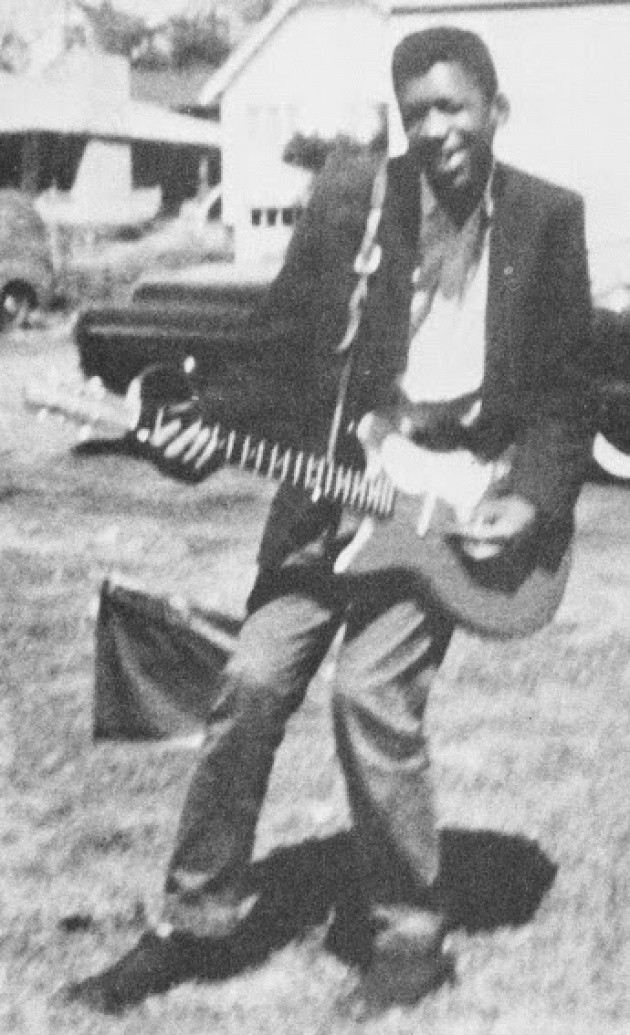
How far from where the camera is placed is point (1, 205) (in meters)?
16.5

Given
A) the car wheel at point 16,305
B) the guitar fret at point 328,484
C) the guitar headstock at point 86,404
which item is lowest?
the car wheel at point 16,305

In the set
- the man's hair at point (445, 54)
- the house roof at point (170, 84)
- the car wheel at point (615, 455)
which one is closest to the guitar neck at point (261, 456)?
the man's hair at point (445, 54)

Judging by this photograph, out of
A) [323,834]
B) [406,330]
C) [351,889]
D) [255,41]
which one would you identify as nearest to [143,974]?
[351,889]

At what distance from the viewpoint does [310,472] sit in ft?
9.33

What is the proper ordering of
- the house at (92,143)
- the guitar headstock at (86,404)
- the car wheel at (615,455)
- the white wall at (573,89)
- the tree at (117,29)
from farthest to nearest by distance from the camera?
the house at (92,143) < the tree at (117,29) < the white wall at (573,89) < the car wheel at (615,455) < the guitar headstock at (86,404)

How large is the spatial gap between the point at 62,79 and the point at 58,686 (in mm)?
12567

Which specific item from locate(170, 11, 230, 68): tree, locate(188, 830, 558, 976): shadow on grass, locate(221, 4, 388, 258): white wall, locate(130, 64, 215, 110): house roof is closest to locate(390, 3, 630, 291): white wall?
locate(221, 4, 388, 258): white wall

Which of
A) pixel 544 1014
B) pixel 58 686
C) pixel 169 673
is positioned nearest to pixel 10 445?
pixel 58 686

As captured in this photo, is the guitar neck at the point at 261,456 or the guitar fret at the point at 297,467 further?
the guitar fret at the point at 297,467

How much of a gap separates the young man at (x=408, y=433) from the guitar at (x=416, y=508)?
0.09 ft

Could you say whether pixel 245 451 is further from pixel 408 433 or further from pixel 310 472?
pixel 408 433

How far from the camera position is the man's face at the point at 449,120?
2.74 meters

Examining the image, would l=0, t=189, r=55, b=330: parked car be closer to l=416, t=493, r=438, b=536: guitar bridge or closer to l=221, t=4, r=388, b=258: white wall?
l=221, t=4, r=388, b=258: white wall

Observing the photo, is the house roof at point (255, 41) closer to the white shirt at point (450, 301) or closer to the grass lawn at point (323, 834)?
the grass lawn at point (323, 834)
